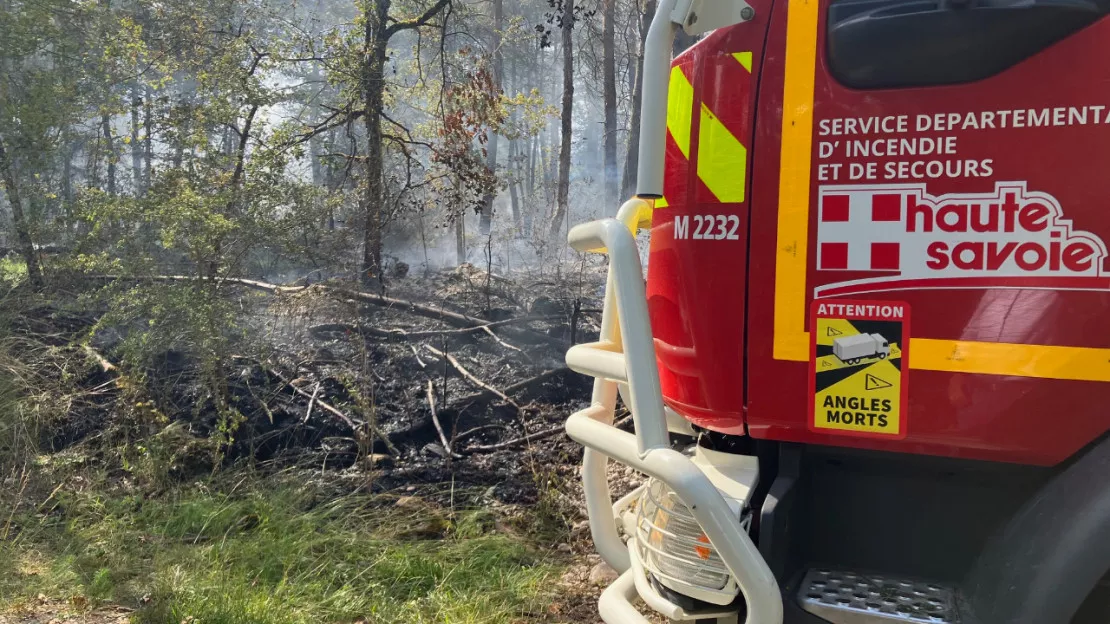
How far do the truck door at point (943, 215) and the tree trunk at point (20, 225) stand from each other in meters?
6.62

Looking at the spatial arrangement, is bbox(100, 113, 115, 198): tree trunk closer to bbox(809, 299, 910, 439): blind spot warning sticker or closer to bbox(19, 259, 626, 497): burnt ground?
bbox(19, 259, 626, 497): burnt ground

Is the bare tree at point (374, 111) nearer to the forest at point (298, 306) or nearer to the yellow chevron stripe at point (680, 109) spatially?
the forest at point (298, 306)

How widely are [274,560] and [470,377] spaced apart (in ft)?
7.78

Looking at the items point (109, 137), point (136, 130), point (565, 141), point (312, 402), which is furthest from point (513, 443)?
point (109, 137)

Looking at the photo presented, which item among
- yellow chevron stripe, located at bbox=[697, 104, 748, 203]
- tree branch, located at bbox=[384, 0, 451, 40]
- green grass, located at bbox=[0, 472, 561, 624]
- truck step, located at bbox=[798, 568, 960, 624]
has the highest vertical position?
tree branch, located at bbox=[384, 0, 451, 40]

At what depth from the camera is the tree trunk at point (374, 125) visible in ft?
21.2

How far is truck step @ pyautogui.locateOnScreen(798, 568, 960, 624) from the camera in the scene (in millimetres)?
1646

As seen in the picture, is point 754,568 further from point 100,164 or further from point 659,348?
point 100,164

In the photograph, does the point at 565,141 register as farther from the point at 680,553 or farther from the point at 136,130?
the point at 680,553

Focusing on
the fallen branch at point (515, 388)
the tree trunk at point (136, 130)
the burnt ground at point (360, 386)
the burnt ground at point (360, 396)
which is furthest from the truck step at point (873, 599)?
the tree trunk at point (136, 130)

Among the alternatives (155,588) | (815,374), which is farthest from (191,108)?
(815,374)

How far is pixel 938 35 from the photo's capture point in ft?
5.33

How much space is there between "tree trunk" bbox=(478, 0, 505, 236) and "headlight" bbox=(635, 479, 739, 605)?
5330 millimetres

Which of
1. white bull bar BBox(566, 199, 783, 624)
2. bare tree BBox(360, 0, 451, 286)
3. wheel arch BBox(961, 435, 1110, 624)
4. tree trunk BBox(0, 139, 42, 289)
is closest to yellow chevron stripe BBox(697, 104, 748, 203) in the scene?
white bull bar BBox(566, 199, 783, 624)
